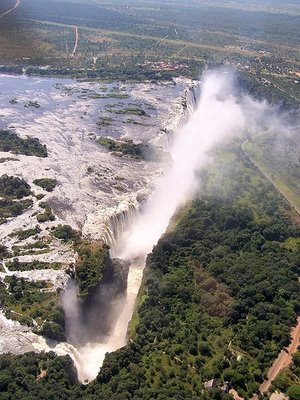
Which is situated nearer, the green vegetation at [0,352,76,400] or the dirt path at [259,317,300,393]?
the green vegetation at [0,352,76,400]

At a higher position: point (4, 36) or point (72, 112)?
point (4, 36)

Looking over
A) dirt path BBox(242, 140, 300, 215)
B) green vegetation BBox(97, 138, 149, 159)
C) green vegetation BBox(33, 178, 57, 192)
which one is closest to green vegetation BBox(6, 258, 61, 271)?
green vegetation BBox(33, 178, 57, 192)

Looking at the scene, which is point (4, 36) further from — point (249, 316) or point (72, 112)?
point (249, 316)

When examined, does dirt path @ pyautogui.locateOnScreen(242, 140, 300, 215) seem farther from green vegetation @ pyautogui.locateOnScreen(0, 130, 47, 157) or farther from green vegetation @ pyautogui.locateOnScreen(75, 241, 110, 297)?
green vegetation @ pyautogui.locateOnScreen(0, 130, 47, 157)

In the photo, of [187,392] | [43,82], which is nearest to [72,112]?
[43,82]

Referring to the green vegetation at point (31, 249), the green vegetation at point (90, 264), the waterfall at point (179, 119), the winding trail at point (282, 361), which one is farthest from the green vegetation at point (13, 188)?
the winding trail at point (282, 361)

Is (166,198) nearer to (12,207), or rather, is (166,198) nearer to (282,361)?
(12,207)
